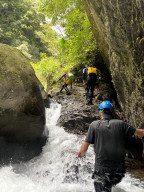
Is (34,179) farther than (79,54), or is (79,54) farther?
(79,54)

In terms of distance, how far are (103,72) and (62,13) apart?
7.48m

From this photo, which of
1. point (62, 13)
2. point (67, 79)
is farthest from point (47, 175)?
point (62, 13)

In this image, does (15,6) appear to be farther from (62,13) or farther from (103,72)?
(103,72)

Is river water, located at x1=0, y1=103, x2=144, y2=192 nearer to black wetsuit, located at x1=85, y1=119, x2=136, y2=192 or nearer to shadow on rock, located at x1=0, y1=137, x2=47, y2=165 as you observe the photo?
shadow on rock, located at x1=0, y1=137, x2=47, y2=165

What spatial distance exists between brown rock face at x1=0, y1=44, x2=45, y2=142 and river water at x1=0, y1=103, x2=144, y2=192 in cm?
73

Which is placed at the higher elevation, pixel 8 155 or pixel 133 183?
pixel 8 155

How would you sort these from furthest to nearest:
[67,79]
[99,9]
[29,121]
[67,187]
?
[67,79] < [99,9] < [29,121] < [67,187]

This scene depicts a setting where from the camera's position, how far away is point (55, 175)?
4172mm

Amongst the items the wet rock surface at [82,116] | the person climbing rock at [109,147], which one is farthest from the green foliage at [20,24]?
the person climbing rock at [109,147]

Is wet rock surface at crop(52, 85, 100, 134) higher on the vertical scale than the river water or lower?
higher

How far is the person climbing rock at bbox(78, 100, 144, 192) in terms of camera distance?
2.52 metres

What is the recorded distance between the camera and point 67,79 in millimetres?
11008

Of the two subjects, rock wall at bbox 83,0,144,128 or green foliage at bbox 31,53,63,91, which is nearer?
rock wall at bbox 83,0,144,128

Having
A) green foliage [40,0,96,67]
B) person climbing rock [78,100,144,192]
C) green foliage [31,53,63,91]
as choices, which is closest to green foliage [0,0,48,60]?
green foliage [31,53,63,91]
